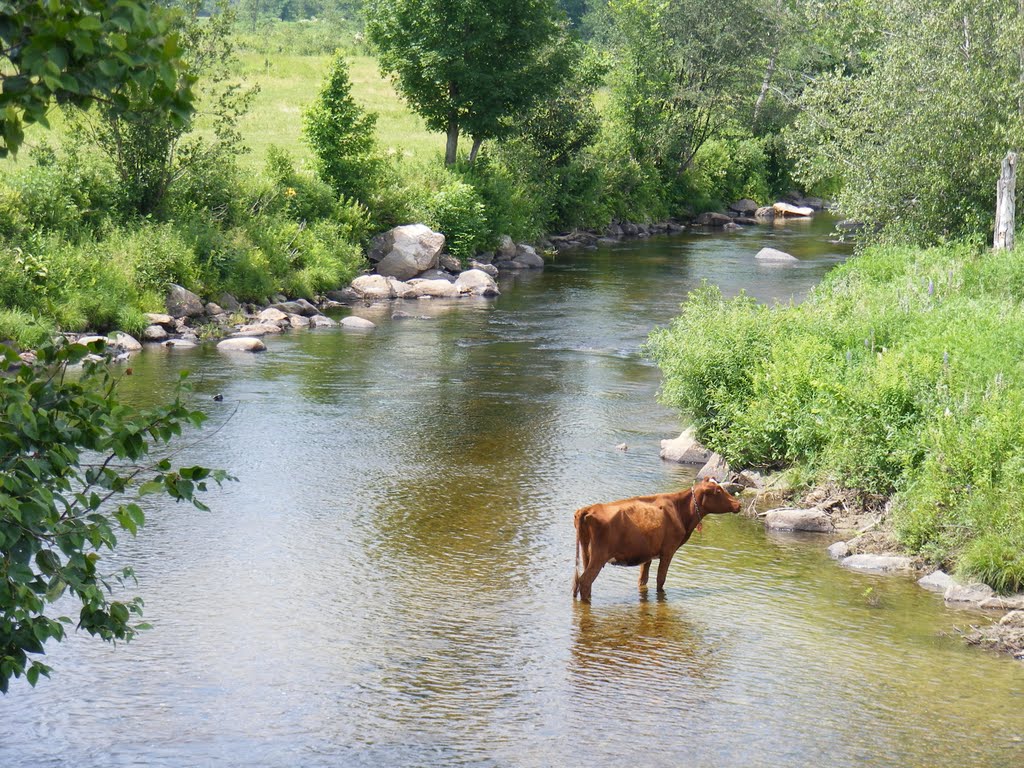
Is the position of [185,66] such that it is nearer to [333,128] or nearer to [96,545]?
Result: [96,545]

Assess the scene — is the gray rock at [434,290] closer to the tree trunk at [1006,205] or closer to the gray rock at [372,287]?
the gray rock at [372,287]

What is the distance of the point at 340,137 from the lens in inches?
1531

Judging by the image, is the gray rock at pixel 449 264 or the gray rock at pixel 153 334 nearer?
the gray rock at pixel 153 334

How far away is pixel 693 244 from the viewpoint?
4800cm

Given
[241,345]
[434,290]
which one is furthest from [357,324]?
[434,290]

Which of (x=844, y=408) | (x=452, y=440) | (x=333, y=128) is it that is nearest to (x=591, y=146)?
(x=333, y=128)

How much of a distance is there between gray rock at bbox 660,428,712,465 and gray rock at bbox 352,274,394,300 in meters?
18.0

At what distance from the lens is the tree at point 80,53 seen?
490 centimetres

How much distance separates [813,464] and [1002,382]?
2.91m

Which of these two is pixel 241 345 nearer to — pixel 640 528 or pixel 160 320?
pixel 160 320

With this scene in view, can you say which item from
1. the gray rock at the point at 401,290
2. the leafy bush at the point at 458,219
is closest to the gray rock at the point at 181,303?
the gray rock at the point at 401,290

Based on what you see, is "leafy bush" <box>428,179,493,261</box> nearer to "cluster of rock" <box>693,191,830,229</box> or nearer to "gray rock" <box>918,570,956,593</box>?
"cluster of rock" <box>693,191,830,229</box>

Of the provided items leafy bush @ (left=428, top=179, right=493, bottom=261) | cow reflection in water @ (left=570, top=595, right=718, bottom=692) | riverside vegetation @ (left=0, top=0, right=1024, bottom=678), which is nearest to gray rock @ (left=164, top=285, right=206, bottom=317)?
riverside vegetation @ (left=0, top=0, right=1024, bottom=678)

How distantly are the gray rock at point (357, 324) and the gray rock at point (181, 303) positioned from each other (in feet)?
12.1
